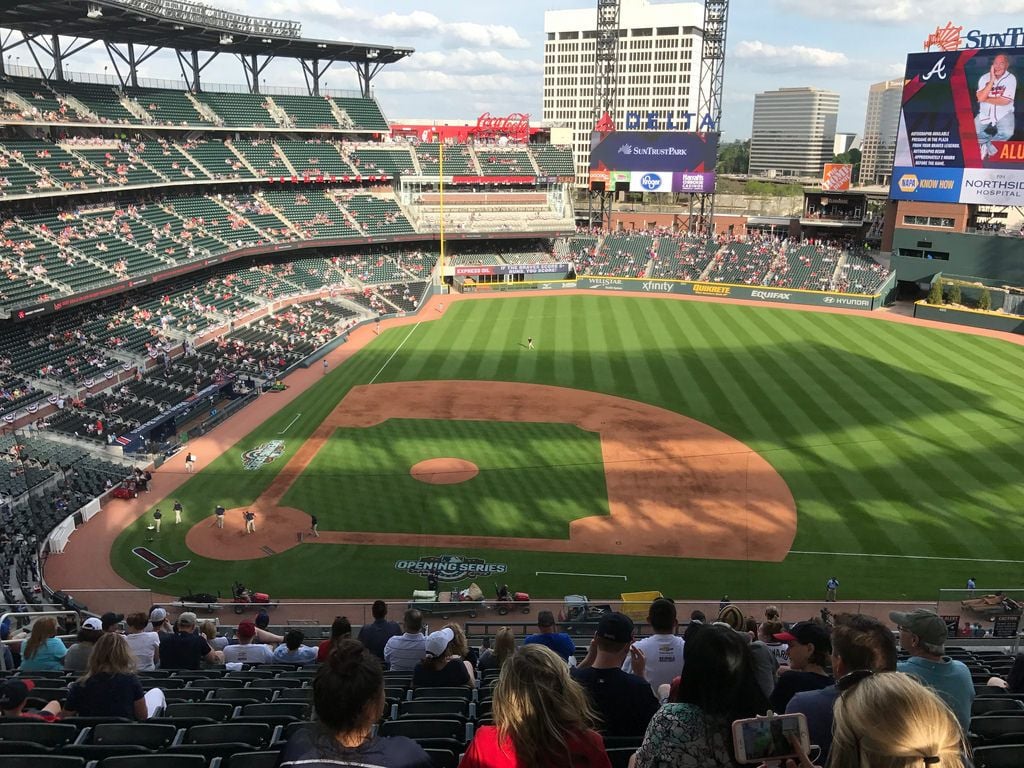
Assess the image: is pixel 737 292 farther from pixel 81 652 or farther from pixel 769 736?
pixel 769 736

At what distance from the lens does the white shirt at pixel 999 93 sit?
166 feet

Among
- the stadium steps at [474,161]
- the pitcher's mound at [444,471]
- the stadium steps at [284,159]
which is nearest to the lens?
the pitcher's mound at [444,471]

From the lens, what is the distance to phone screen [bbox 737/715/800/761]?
3.29m

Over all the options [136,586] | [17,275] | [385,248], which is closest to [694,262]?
[385,248]

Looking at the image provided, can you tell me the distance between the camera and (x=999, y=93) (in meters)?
51.1

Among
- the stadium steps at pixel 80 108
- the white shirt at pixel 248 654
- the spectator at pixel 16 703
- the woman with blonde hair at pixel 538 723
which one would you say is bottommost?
the white shirt at pixel 248 654

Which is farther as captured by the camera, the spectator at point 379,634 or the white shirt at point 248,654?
the white shirt at point 248,654

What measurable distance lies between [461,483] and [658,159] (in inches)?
2015

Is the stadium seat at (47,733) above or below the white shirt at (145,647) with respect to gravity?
above

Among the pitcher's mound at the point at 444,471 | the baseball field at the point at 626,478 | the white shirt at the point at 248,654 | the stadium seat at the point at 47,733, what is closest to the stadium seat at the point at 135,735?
the stadium seat at the point at 47,733

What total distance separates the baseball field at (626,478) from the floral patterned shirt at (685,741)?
56.0 feet

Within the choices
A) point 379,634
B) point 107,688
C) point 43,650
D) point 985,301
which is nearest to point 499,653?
point 379,634

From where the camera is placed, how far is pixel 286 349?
146 feet

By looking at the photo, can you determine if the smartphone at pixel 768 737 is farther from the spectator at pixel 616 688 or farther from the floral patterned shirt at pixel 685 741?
the spectator at pixel 616 688
